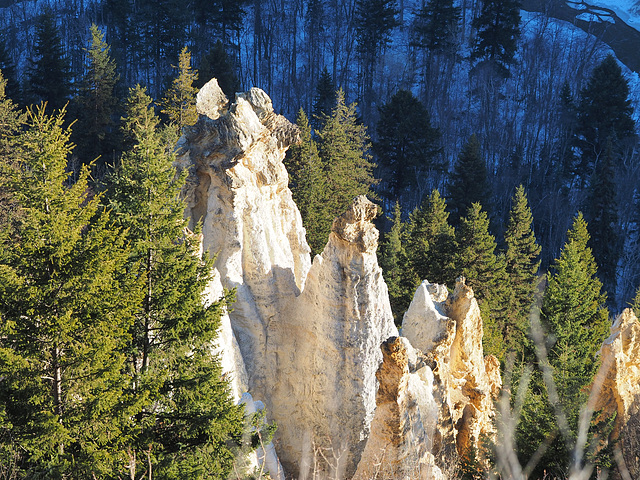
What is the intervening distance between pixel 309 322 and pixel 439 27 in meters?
49.6

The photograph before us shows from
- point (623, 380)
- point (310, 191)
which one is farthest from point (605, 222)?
point (623, 380)

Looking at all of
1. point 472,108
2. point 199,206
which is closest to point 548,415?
point 199,206

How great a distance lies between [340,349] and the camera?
13773mm

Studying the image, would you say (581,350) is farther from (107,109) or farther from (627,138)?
(627,138)

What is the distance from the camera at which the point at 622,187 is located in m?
48.3

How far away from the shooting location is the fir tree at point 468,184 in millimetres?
40281

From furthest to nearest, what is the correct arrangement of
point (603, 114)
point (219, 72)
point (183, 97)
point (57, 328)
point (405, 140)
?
point (603, 114) → point (405, 140) → point (219, 72) → point (183, 97) → point (57, 328)

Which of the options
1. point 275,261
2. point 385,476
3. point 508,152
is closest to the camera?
point 385,476

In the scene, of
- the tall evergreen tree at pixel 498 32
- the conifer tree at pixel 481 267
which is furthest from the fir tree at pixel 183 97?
the tall evergreen tree at pixel 498 32

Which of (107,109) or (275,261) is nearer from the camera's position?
(275,261)

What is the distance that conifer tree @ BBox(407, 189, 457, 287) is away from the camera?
29.0m

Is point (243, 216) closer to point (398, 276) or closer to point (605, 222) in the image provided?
point (398, 276)

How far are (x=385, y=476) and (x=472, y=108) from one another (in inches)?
2126

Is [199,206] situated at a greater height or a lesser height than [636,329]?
greater
